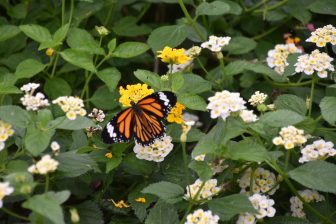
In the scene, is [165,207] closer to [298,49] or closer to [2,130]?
[2,130]

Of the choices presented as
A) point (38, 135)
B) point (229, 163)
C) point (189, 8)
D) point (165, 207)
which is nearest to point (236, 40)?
point (189, 8)

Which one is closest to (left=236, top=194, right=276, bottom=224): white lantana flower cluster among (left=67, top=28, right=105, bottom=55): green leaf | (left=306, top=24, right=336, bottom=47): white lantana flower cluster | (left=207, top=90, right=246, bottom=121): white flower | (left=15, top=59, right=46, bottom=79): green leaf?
(left=207, top=90, right=246, bottom=121): white flower

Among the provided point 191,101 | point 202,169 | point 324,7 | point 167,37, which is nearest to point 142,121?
point 191,101

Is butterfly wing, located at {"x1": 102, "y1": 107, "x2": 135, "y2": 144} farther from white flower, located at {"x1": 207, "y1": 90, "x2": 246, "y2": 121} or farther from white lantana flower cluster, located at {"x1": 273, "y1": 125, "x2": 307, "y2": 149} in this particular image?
white lantana flower cluster, located at {"x1": 273, "y1": 125, "x2": 307, "y2": 149}

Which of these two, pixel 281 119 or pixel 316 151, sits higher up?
pixel 281 119

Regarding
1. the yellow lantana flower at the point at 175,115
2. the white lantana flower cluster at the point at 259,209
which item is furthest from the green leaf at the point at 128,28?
the white lantana flower cluster at the point at 259,209

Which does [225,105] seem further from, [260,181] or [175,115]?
[260,181]
